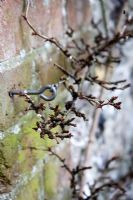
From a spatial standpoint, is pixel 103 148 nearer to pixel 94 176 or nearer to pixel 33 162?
pixel 94 176

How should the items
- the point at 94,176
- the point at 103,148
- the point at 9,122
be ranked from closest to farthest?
1. the point at 9,122
2. the point at 94,176
3. the point at 103,148

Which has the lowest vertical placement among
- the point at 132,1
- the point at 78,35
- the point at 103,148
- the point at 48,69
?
the point at 48,69

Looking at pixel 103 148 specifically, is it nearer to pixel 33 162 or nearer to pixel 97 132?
pixel 97 132

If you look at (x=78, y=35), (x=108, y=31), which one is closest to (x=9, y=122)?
(x=78, y=35)

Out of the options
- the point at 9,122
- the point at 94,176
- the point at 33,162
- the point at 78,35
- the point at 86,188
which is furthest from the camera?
the point at 94,176

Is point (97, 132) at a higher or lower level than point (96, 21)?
lower

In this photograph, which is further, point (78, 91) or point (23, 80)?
point (78, 91)

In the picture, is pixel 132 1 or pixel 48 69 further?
pixel 132 1
